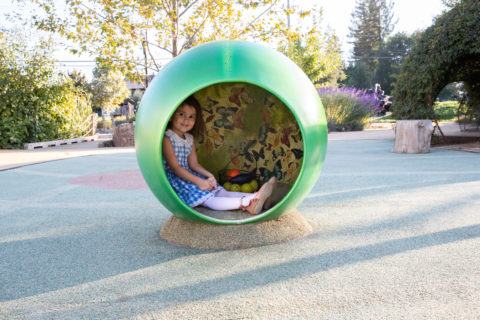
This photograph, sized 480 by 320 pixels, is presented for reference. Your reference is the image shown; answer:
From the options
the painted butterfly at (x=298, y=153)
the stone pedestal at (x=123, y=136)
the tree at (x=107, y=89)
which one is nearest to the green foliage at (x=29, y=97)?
the stone pedestal at (x=123, y=136)

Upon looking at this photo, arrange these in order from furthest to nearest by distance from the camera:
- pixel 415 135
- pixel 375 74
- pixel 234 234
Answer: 1. pixel 375 74
2. pixel 415 135
3. pixel 234 234

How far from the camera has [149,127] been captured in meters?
3.07

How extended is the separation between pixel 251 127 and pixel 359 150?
6.47 m

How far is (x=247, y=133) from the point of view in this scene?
4500mm

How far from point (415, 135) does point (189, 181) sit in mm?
7022

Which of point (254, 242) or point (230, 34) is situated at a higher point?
point (230, 34)

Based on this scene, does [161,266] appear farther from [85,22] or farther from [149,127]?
[85,22]

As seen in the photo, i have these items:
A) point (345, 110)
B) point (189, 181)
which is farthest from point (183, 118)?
point (345, 110)

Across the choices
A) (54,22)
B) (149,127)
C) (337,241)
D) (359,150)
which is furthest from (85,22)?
(337,241)

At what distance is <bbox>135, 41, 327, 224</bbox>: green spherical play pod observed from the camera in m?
2.94

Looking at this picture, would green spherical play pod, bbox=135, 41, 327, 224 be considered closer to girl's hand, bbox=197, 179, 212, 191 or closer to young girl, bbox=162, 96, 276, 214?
young girl, bbox=162, 96, 276, 214

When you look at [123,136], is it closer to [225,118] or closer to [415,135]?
[415,135]

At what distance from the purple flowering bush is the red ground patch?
40.4 feet

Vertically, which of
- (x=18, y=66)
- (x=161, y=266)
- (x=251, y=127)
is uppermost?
(x=18, y=66)
